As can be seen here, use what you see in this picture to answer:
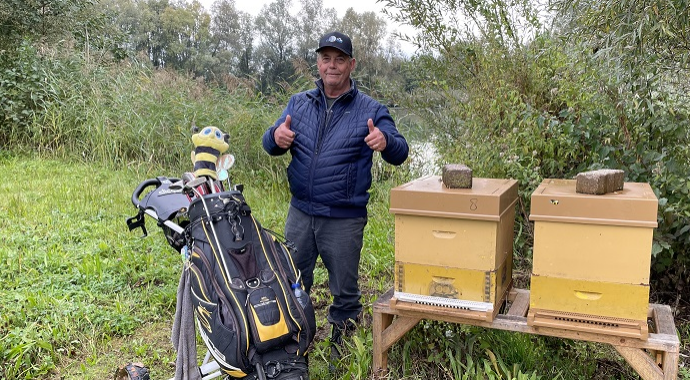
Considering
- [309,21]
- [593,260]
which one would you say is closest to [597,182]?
[593,260]

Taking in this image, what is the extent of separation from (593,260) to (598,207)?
222 mm

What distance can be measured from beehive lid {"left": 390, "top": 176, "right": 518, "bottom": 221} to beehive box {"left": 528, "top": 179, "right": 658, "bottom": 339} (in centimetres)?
17

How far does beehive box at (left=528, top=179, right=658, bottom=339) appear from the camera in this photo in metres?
2.14

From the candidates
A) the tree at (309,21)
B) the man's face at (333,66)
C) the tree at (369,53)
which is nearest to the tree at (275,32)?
the tree at (309,21)

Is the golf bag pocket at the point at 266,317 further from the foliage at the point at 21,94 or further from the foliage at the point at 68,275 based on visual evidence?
the foliage at the point at 21,94

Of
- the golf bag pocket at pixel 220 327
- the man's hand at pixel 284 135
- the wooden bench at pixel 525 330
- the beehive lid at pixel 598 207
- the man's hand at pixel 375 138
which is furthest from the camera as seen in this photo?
the man's hand at pixel 284 135

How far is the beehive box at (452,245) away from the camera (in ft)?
7.80

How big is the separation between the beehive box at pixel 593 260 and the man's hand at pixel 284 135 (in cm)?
125

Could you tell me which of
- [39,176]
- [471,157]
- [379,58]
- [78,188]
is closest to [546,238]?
[471,157]

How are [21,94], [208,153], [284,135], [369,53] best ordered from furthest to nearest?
[21,94] < [369,53] < [284,135] < [208,153]

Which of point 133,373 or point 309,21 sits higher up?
point 309,21

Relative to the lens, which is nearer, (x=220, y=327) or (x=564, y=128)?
(x=220, y=327)

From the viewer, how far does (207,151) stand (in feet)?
7.76

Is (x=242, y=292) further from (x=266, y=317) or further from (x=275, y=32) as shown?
(x=275, y=32)
